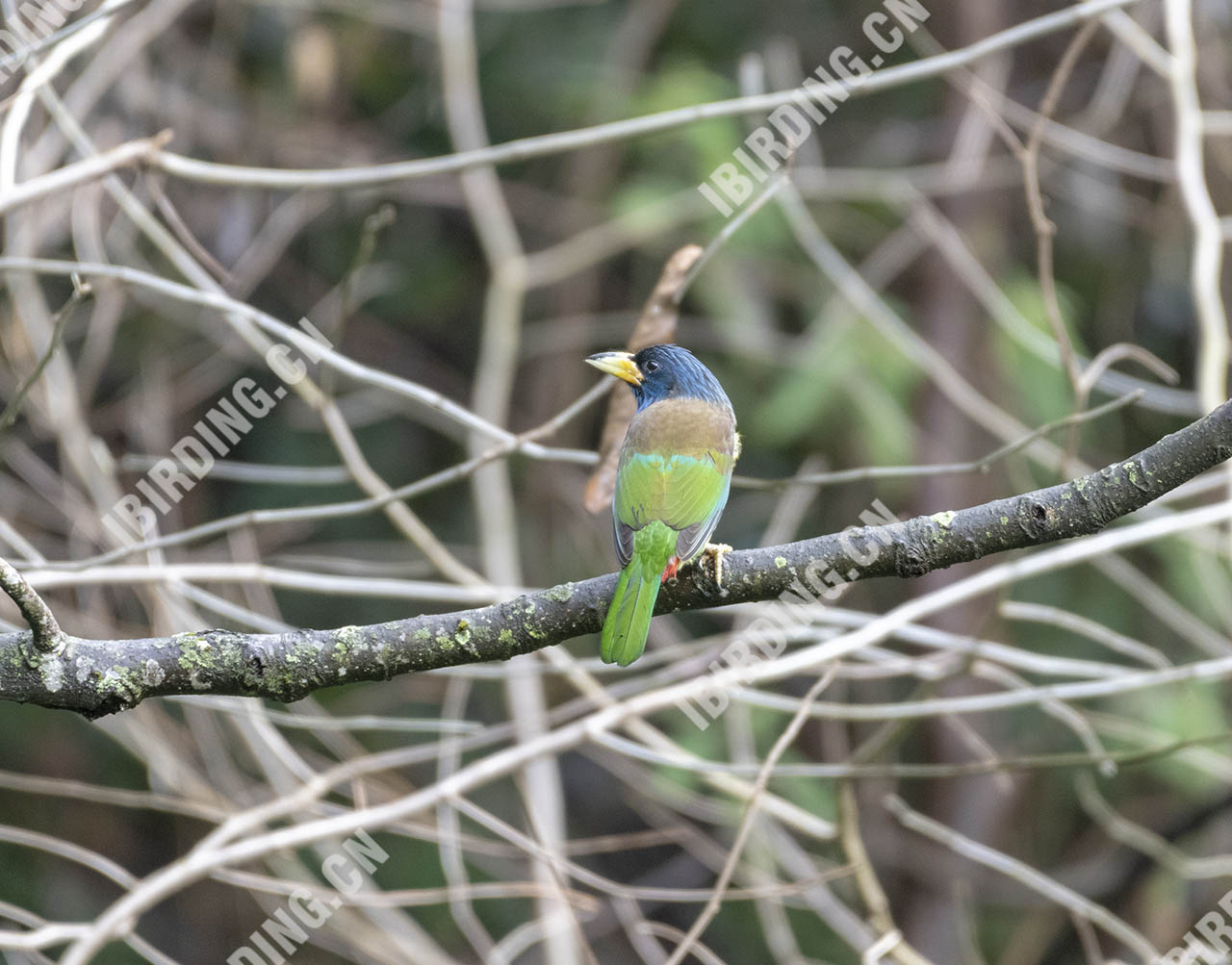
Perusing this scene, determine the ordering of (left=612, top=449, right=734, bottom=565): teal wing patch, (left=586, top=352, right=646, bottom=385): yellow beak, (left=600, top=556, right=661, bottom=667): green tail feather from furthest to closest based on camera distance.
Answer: (left=586, top=352, right=646, bottom=385): yellow beak → (left=612, top=449, right=734, bottom=565): teal wing patch → (left=600, top=556, right=661, bottom=667): green tail feather

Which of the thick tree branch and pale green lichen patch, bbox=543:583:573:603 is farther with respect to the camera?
pale green lichen patch, bbox=543:583:573:603

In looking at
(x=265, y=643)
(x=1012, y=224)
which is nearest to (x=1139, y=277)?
(x=1012, y=224)

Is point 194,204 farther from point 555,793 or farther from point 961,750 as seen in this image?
point 961,750

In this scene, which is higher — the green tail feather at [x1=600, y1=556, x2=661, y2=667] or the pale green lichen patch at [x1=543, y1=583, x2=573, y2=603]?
the pale green lichen patch at [x1=543, y1=583, x2=573, y2=603]

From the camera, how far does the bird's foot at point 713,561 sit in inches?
92.7

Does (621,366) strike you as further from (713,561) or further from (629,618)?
(629,618)

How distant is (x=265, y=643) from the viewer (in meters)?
2.16

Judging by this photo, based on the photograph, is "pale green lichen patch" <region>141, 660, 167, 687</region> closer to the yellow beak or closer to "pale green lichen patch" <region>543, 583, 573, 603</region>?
"pale green lichen patch" <region>543, 583, 573, 603</region>

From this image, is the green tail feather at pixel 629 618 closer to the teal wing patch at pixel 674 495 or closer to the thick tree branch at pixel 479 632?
the thick tree branch at pixel 479 632

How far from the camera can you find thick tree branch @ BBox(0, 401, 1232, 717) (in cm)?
204

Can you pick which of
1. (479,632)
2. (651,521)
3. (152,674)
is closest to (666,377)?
(651,521)

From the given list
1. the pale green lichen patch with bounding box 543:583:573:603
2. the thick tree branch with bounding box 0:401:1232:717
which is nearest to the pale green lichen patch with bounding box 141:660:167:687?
the thick tree branch with bounding box 0:401:1232:717

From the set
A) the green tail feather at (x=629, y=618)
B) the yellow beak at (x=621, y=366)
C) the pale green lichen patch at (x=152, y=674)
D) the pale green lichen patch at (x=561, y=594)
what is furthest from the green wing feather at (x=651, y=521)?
the pale green lichen patch at (x=152, y=674)

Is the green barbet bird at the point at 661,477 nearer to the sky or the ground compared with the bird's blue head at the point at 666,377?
nearer to the ground
